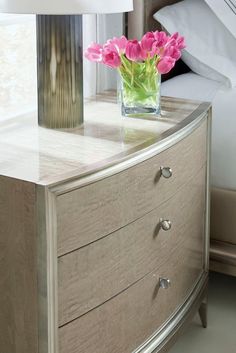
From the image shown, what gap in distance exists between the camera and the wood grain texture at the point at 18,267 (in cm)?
128

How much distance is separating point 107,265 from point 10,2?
0.57m

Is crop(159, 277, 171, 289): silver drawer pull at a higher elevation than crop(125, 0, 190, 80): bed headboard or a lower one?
lower

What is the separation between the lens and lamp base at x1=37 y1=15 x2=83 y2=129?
5.15ft

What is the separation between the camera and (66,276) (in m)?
1.32

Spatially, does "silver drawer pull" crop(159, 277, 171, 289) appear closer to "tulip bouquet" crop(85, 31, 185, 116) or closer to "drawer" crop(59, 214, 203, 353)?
"drawer" crop(59, 214, 203, 353)

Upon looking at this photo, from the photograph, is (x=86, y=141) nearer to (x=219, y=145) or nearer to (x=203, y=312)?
(x=219, y=145)

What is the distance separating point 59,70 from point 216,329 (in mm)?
929

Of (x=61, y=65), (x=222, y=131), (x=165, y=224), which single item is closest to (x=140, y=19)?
(x=222, y=131)

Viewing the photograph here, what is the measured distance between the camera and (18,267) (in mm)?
1317

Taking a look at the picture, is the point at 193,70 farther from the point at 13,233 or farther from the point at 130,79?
the point at 13,233

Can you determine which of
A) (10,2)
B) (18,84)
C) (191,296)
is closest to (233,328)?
(191,296)

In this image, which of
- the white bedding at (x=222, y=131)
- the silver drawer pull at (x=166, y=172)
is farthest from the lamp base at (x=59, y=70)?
the white bedding at (x=222, y=131)

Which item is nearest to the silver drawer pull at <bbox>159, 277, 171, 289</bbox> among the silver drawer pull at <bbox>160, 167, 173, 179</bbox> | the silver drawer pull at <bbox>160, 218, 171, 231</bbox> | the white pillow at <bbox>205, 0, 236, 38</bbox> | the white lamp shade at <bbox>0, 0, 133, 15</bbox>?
the silver drawer pull at <bbox>160, 218, 171, 231</bbox>

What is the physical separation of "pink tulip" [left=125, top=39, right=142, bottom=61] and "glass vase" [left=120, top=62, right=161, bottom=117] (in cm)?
3
